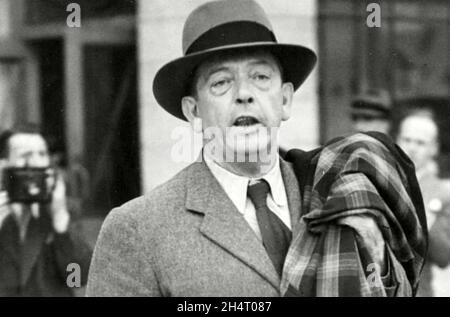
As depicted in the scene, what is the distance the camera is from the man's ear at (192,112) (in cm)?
258

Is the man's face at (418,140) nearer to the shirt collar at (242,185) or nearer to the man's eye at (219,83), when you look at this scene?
the shirt collar at (242,185)

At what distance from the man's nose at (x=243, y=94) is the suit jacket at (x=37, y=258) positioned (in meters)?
1.55

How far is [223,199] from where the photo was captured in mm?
2436

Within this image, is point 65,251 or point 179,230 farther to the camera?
point 65,251

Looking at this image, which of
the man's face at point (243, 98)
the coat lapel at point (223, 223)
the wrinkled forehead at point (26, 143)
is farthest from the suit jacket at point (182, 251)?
the wrinkled forehead at point (26, 143)

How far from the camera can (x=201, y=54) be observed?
2398mm

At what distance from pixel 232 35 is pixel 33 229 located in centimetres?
187

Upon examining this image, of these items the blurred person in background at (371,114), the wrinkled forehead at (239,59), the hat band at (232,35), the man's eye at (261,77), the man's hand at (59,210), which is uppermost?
the hat band at (232,35)

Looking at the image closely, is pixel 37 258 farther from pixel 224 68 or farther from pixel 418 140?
pixel 418 140

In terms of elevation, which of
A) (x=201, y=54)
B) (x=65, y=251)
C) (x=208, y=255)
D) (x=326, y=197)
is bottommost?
(x=65, y=251)

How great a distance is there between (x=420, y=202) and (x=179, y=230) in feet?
2.10
